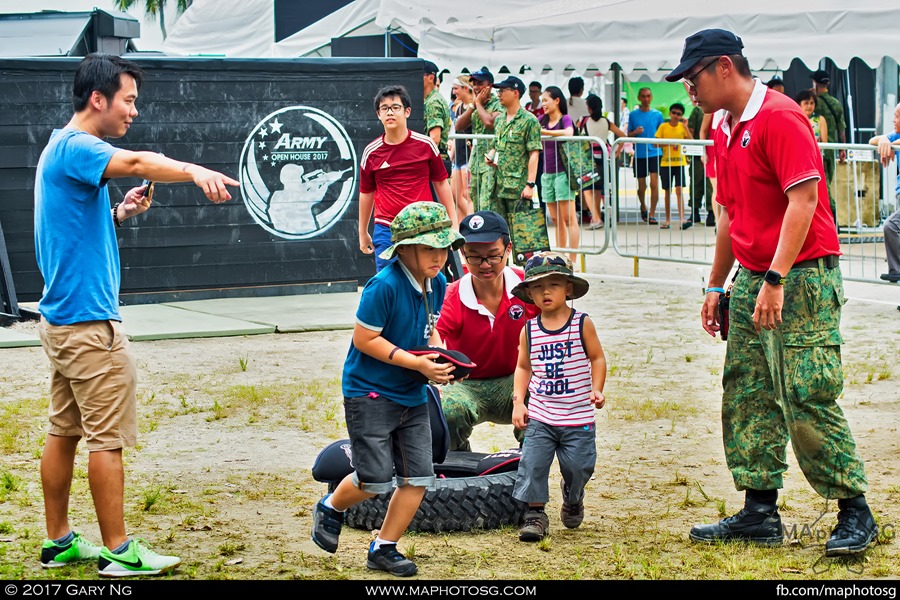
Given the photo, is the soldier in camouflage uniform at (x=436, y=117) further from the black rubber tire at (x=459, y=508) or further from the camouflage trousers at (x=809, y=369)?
the camouflage trousers at (x=809, y=369)

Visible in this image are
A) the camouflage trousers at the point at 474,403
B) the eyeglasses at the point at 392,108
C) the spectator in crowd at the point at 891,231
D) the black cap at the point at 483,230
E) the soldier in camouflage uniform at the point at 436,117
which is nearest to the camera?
the black cap at the point at 483,230

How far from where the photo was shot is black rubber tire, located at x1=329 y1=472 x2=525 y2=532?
543 centimetres

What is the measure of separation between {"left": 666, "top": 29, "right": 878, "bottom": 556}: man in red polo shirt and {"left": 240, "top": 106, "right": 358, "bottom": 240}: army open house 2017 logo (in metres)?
7.69

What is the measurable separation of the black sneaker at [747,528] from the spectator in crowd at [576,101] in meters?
15.0

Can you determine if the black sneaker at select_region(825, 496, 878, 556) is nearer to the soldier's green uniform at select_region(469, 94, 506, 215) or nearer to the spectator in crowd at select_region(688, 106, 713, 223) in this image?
the soldier's green uniform at select_region(469, 94, 506, 215)

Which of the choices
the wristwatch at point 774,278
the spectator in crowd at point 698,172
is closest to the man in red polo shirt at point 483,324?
the wristwatch at point 774,278

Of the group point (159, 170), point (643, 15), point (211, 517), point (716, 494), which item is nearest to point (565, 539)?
point (716, 494)

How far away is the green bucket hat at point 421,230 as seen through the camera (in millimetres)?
4762

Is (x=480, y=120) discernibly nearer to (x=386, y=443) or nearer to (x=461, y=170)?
(x=461, y=170)

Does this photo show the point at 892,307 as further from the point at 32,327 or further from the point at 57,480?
the point at 57,480

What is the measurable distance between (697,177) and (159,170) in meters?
15.4

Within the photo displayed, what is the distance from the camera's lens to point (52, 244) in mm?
4777

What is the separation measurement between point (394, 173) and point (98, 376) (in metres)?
5.01

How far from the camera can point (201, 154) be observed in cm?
1213
